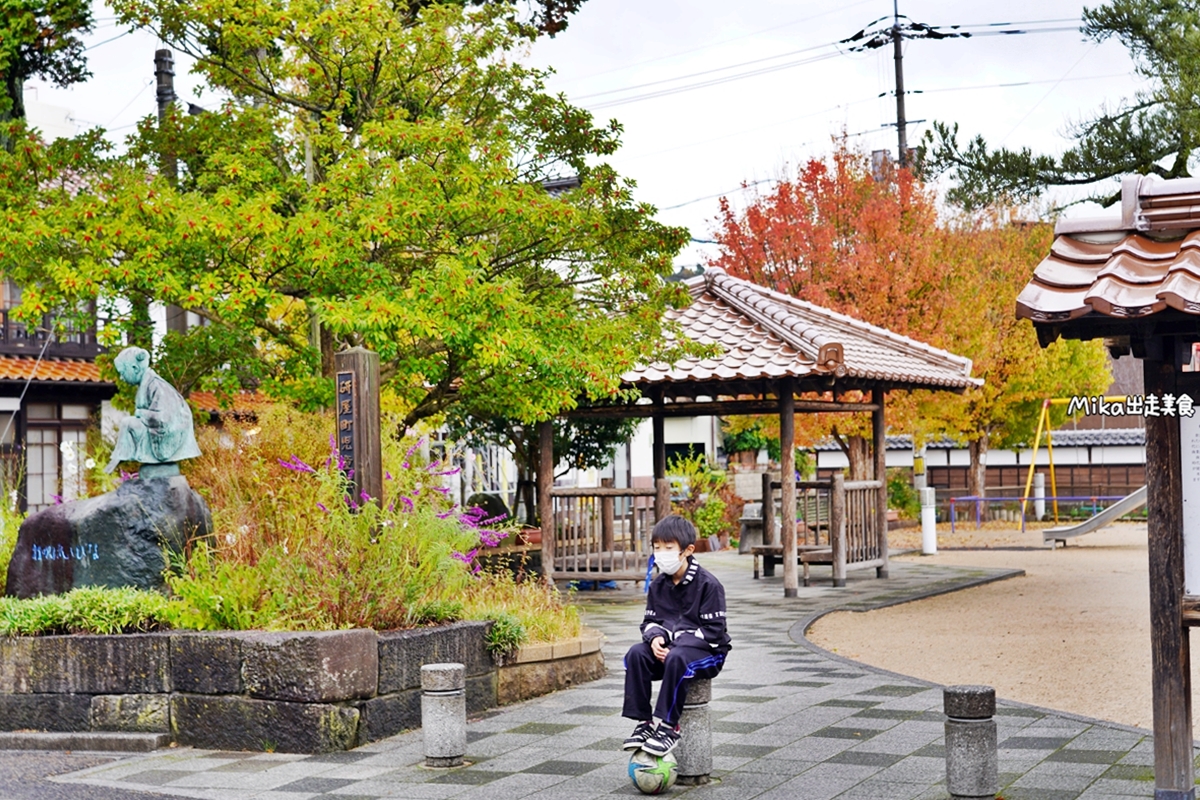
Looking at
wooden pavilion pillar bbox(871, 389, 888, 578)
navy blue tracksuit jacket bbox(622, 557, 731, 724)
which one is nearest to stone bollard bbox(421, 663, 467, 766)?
navy blue tracksuit jacket bbox(622, 557, 731, 724)

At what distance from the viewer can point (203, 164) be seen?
1391 cm

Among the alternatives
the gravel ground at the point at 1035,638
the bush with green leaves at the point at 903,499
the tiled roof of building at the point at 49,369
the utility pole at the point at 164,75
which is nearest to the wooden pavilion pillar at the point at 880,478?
the gravel ground at the point at 1035,638

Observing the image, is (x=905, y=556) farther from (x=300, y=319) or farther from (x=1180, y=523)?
(x=1180, y=523)

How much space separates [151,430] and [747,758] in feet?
16.5

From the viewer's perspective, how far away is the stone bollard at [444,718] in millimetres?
7230

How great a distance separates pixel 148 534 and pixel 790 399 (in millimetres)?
8398

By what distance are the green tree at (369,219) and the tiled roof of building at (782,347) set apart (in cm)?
113

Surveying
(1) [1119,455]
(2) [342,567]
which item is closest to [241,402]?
(2) [342,567]

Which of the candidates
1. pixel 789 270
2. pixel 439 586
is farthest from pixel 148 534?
pixel 789 270

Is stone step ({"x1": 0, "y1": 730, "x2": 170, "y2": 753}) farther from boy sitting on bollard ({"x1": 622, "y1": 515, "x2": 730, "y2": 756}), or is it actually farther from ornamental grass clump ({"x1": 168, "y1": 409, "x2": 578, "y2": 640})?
boy sitting on bollard ({"x1": 622, "y1": 515, "x2": 730, "y2": 756})

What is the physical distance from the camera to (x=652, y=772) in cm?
645

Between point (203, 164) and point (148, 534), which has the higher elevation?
point (203, 164)

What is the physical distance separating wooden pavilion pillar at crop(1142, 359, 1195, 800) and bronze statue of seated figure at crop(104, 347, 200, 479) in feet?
21.9

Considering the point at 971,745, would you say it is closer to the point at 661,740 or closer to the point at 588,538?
the point at 661,740
